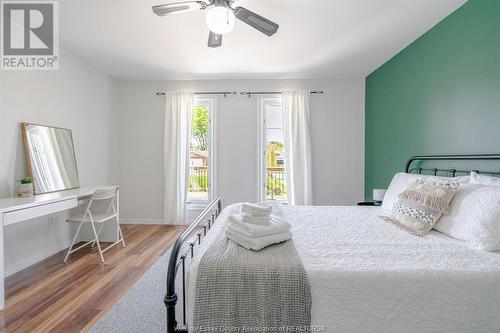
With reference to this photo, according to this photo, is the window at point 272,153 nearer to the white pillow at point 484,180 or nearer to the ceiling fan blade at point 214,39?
the ceiling fan blade at point 214,39

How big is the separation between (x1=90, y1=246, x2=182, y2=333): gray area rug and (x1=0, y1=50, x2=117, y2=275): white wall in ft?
4.58

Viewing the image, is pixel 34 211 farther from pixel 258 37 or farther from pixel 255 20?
pixel 258 37

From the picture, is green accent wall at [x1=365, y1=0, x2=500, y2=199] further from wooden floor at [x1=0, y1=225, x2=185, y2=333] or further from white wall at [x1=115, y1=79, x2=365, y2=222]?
wooden floor at [x1=0, y1=225, x2=185, y2=333]

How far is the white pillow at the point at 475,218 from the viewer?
134 centimetres

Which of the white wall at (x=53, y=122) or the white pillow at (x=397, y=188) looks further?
the white wall at (x=53, y=122)

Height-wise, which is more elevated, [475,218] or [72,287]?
[475,218]

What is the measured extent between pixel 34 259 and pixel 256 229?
2786mm

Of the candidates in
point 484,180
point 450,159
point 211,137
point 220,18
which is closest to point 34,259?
point 211,137

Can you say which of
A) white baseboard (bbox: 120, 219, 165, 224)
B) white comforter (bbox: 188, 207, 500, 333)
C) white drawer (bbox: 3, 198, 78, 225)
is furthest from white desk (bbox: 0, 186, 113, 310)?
white comforter (bbox: 188, 207, 500, 333)

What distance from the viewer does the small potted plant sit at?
7.66ft

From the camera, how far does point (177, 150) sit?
12.9 ft

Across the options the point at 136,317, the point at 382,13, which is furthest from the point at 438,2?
the point at 136,317

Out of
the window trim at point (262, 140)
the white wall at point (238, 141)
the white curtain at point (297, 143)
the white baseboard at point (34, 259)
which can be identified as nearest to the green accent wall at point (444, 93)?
the white wall at point (238, 141)

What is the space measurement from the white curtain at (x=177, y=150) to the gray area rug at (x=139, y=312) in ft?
5.93
